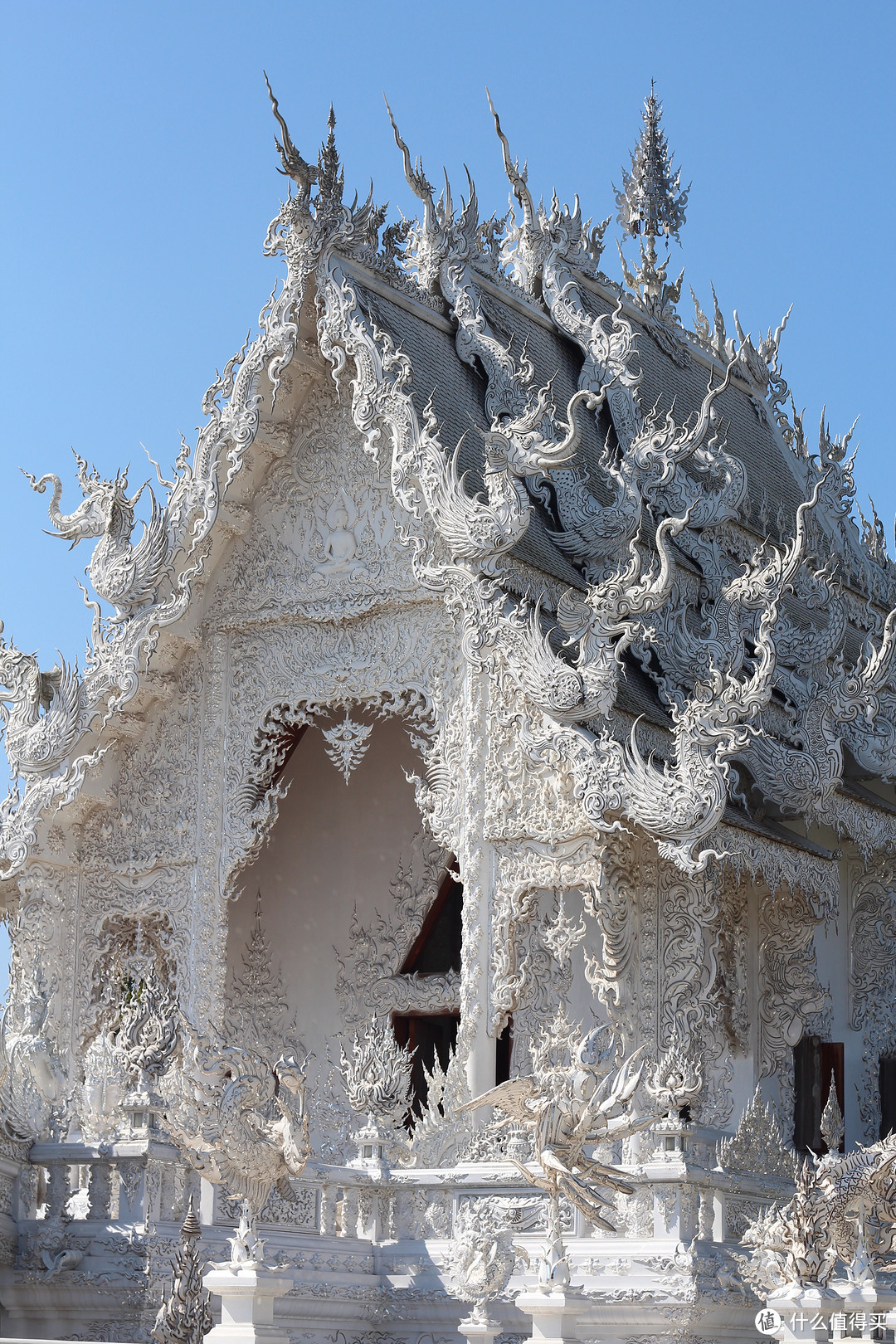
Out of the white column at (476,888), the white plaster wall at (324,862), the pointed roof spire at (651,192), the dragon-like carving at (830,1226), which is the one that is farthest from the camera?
the pointed roof spire at (651,192)

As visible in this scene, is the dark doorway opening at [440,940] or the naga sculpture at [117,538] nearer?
the naga sculpture at [117,538]

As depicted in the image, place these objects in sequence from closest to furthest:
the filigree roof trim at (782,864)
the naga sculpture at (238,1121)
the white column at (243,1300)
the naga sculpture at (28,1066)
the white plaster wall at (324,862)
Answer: the white column at (243,1300) < the naga sculpture at (238,1121) < the naga sculpture at (28,1066) < the filigree roof trim at (782,864) < the white plaster wall at (324,862)

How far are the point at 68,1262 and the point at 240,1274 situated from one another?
205 centimetres

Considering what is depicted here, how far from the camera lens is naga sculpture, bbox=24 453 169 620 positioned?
43.4 ft

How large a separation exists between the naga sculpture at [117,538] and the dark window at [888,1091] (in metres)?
5.41

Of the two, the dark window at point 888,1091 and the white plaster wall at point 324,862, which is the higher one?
the white plaster wall at point 324,862

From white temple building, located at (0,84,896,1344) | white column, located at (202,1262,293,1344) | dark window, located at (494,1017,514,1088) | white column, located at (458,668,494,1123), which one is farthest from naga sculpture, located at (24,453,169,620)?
white column, located at (202,1262,293,1344)

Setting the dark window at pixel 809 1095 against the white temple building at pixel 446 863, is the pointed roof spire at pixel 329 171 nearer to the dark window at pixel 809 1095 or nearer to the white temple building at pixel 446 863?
the white temple building at pixel 446 863

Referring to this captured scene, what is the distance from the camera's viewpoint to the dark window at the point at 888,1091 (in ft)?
45.4

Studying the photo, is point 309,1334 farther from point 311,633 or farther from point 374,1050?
point 311,633

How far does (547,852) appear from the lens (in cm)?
1205

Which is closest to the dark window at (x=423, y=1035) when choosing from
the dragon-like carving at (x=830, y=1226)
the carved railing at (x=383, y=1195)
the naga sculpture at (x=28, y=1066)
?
the naga sculpture at (x=28, y=1066)

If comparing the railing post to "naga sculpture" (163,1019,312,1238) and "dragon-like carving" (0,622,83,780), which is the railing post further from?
"dragon-like carving" (0,622,83,780)

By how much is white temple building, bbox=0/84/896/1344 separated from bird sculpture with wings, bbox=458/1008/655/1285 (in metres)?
0.02
